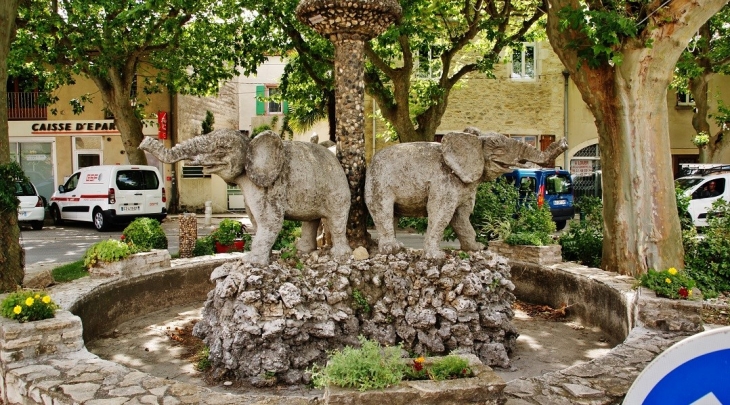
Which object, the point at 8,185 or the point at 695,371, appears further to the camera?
the point at 8,185

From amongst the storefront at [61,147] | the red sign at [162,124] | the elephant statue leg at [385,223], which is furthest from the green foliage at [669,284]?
the storefront at [61,147]

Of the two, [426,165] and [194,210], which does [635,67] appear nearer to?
[426,165]

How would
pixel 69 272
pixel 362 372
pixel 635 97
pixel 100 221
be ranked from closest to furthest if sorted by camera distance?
pixel 362 372
pixel 635 97
pixel 69 272
pixel 100 221

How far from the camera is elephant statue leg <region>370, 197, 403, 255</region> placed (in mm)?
5488

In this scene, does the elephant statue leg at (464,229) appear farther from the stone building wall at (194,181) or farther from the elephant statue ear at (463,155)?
the stone building wall at (194,181)

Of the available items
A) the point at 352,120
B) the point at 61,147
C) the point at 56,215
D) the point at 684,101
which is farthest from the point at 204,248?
the point at 684,101

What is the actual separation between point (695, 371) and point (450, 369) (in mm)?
2035

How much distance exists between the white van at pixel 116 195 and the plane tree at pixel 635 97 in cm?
1284

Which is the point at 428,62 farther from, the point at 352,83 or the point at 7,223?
the point at 7,223

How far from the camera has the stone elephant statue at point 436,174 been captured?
5.36m

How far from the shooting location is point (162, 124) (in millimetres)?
21078

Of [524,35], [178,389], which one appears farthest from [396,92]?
[178,389]

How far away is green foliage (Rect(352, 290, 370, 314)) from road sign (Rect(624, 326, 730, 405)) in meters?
4.00

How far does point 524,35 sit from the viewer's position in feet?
48.7
